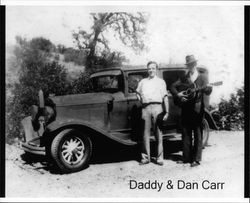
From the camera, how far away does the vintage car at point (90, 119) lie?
5328 millimetres

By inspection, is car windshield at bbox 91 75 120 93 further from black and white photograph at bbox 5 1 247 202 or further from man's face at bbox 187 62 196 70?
man's face at bbox 187 62 196 70

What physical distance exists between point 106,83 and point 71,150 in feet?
5.54

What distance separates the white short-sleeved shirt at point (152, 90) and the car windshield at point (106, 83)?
0.68 m

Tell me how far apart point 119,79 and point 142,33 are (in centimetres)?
117

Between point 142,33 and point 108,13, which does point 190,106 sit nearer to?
point 142,33

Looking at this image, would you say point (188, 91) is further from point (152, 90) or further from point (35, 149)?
point (35, 149)

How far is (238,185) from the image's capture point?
5453 millimetres

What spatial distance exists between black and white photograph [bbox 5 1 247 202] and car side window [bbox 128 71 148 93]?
0.02 m

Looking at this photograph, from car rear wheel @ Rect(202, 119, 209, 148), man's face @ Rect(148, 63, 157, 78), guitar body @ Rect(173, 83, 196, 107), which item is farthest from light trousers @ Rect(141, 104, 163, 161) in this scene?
car rear wheel @ Rect(202, 119, 209, 148)

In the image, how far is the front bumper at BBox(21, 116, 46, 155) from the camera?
5575 mm

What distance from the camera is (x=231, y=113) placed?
8219 millimetres

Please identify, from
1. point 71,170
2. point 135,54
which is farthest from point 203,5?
point 71,170

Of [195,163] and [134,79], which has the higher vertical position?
[134,79]

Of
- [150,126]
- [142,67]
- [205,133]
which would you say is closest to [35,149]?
[150,126]
